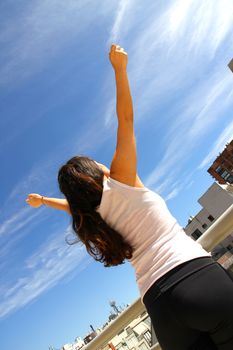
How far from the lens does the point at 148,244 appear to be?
1.94m

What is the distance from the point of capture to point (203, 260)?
1800mm

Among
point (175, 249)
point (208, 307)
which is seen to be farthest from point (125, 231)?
point (208, 307)

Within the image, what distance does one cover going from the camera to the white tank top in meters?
1.85

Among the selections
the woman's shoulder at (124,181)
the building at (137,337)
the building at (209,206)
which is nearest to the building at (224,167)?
the building at (209,206)

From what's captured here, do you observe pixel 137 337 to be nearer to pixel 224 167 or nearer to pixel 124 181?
pixel 124 181

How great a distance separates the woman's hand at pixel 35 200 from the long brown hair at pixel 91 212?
4.19ft

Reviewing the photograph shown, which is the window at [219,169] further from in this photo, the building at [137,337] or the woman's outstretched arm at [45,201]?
the woman's outstretched arm at [45,201]

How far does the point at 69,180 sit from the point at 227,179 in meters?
79.6

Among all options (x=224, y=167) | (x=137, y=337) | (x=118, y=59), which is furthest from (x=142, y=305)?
(x=224, y=167)

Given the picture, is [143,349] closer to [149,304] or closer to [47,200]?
[47,200]

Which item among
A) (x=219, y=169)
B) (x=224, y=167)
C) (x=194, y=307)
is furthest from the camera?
(x=219, y=169)

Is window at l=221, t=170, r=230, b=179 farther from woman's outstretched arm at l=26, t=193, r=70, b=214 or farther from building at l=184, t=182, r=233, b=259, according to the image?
woman's outstretched arm at l=26, t=193, r=70, b=214

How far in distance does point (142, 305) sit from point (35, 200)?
1.37 metres

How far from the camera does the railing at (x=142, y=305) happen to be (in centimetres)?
233
